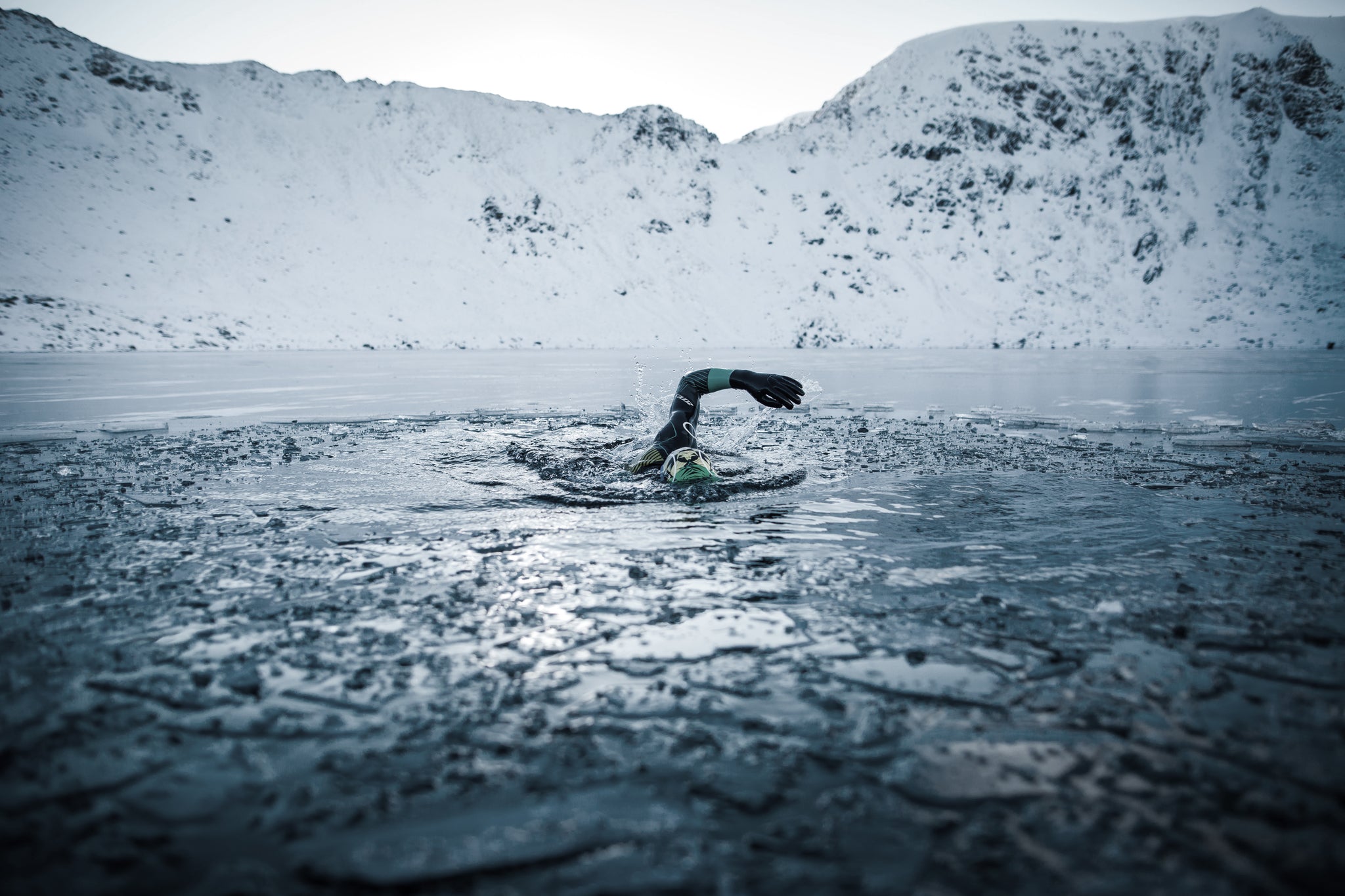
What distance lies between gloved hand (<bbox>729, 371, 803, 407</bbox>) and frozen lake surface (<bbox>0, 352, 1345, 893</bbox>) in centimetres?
99

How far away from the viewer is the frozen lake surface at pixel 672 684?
199 centimetres

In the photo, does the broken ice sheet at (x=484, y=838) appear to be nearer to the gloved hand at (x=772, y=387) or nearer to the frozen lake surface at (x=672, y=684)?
the frozen lake surface at (x=672, y=684)

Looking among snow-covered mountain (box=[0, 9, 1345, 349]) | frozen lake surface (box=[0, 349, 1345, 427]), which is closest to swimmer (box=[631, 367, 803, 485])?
frozen lake surface (box=[0, 349, 1345, 427])

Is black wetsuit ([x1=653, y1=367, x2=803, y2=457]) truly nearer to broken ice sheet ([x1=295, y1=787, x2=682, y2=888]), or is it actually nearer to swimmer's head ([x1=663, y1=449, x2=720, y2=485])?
swimmer's head ([x1=663, y1=449, x2=720, y2=485])

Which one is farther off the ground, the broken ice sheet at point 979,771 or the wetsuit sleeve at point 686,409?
the wetsuit sleeve at point 686,409

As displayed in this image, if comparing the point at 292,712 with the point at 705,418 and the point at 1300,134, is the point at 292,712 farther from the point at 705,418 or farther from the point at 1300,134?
the point at 1300,134

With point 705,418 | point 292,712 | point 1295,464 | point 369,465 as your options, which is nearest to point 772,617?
point 292,712

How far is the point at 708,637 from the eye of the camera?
11.4 ft

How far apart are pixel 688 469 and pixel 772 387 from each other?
1257mm

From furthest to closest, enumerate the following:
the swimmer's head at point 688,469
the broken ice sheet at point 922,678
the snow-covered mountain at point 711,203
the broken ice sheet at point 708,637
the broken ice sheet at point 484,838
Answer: the snow-covered mountain at point 711,203, the swimmer's head at point 688,469, the broken ice sheet at point 708,637, the broken ice sheet at point 922,678, the broken ice sheet at point 484,838

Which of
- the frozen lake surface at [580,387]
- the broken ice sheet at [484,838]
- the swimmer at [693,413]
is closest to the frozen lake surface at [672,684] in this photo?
the broken ice sheet at [484,838]

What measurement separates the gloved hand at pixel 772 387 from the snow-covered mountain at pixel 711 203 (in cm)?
7072

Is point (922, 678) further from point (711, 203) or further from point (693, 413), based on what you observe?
point (711, 203)

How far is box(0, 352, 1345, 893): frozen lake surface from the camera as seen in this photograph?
1.99m
